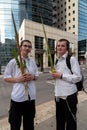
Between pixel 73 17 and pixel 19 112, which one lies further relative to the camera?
pixel 73 17

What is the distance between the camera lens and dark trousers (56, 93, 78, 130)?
3564 millimetres

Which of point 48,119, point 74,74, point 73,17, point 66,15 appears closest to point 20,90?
point 74,74

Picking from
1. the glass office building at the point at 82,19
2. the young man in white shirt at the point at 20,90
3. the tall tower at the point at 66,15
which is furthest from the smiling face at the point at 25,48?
the glass office building at the point at 82,19

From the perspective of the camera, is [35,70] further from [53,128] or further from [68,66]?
[53,128]

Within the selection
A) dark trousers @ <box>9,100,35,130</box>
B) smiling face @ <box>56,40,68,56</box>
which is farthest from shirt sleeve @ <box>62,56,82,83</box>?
dark trousers @ <box>9,100,35,130</box>

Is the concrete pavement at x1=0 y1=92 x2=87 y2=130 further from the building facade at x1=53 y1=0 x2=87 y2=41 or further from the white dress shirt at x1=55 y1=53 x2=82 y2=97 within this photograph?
the building facade at x1=53 y1=0 x2=87 y2=41

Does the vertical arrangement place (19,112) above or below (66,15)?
below

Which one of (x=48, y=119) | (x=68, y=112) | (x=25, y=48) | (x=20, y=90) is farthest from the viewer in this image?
(x=48, y=119)

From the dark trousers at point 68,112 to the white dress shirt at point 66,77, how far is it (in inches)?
4.3

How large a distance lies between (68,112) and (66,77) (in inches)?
23.1

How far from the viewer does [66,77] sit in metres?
3.43

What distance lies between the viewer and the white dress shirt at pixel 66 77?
3410mm

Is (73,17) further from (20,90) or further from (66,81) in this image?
(20,90)

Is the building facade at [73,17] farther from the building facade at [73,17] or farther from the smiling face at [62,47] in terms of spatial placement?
the smiling face at [62,47]
